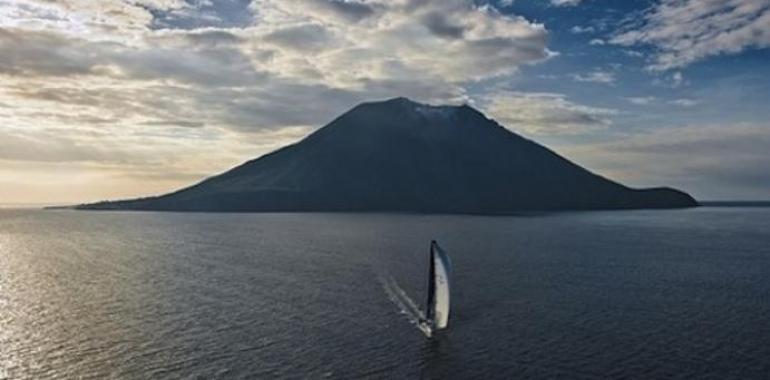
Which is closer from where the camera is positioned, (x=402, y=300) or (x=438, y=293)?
(x=438, y=293)

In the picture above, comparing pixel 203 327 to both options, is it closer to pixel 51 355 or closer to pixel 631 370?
pixel 51 355

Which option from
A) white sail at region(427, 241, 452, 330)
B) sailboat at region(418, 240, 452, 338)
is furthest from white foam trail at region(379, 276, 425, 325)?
white sail at region(427, 241, 452, 330)

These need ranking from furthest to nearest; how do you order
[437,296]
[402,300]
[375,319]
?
[402,300], [375,319], [437,296]

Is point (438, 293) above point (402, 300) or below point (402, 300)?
above

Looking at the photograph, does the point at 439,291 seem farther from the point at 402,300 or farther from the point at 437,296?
the point at 402,300

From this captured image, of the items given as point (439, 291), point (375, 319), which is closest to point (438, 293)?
point (439, 291)

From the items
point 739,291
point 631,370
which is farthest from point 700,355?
point 739,291

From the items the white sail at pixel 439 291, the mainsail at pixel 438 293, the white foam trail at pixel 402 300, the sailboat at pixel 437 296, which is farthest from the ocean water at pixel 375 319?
the white sail at pixel 439 291

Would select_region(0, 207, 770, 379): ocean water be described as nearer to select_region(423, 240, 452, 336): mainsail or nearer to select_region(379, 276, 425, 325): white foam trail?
select_region(379, 276, 425, 325): white foam trail
